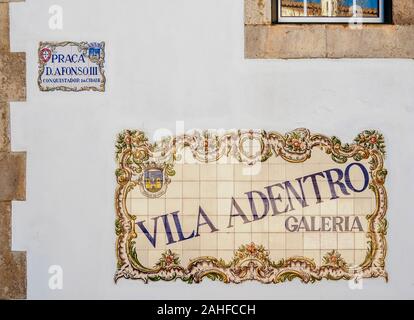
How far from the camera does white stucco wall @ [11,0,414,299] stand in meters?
4.67

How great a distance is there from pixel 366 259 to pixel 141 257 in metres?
1.67

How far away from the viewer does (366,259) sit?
4.71 m

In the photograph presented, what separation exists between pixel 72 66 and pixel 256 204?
1.71 metres

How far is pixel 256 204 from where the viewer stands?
4.70 metres

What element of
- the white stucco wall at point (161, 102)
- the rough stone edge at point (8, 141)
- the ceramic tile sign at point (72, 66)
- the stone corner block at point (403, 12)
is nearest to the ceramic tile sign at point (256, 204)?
the white stucco wall at point (161, 102)

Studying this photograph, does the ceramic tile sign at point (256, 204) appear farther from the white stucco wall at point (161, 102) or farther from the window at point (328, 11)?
the window at point (328, 11)

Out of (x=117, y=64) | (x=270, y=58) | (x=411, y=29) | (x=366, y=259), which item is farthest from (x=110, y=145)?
(x=411, y=29)

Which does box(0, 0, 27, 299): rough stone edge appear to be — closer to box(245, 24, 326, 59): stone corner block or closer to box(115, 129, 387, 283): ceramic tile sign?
box(115, 129, 387, 283): ceramic tile sign

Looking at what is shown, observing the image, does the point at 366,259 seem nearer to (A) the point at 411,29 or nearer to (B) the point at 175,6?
(A) the point at 411,29

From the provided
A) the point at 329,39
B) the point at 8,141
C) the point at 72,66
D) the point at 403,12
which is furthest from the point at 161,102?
the point at 403,12

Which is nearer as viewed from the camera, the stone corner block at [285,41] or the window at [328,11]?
the stone corner block at [285,41]

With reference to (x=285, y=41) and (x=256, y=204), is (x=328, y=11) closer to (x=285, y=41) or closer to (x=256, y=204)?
(x=285, y=41)

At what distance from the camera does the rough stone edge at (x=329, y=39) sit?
4.66 m

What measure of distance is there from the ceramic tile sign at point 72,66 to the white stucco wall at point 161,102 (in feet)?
0.18
